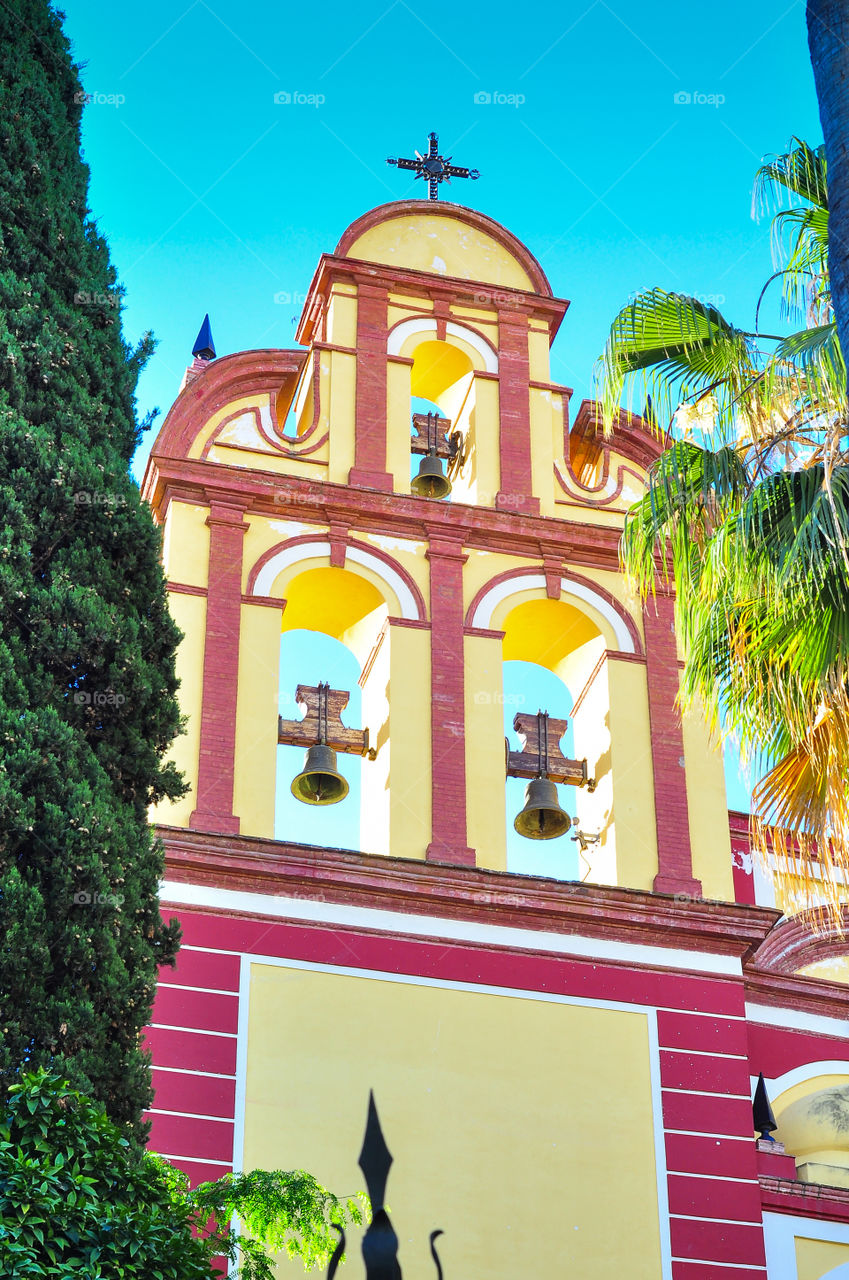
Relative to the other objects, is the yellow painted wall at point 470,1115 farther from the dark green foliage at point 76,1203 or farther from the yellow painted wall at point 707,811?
the dark green foliage at point 76,1203

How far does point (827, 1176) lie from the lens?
16.7m

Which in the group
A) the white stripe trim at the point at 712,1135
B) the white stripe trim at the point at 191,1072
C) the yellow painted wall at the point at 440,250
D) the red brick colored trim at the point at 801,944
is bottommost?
the white stripe trim at the point at 712,1135

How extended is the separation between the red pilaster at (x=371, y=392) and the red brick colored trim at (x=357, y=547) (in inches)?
24.0

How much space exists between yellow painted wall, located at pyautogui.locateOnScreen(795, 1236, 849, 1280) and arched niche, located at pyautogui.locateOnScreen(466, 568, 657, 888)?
322 cm

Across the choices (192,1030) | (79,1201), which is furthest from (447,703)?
(79,1201)

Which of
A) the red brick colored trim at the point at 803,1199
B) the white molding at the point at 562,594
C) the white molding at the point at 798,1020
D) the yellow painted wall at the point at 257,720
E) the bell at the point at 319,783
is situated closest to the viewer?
the red brick colored trim at the point at 803,1199

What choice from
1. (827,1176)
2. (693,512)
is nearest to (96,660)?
(693,512)

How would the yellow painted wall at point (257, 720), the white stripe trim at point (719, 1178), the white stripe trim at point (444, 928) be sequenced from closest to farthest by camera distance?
the white stripe trim at point (719, 1178), the white stripe trim at point (444, 928), the yellow painted wall at point (257, 720)

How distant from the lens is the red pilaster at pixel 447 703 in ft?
55.4

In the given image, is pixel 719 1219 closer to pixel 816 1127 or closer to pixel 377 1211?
pixel 816 1127

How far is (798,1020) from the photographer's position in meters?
17.8

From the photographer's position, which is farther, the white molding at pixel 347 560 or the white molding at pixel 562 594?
the white molding at pixel 562 594

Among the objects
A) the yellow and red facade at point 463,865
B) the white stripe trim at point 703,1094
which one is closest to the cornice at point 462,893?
the yellow and red facade at point 463,865

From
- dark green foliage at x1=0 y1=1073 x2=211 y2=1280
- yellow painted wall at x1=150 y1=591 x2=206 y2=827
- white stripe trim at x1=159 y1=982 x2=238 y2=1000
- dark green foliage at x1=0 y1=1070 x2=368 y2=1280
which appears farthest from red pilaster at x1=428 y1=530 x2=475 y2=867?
dark green foliage at x1=0 y1=1073 x2=211 y2=1280
